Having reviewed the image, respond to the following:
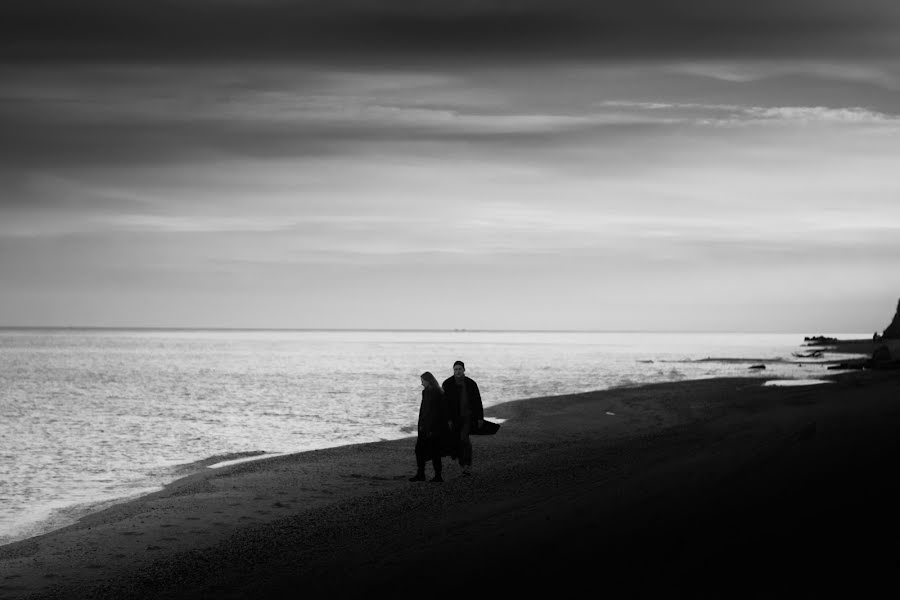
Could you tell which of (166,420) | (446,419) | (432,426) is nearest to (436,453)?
(432,426)

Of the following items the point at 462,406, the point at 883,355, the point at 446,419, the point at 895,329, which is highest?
the point at 895,329

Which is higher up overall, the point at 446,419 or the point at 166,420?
the point at 446,419

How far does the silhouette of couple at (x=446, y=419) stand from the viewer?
18.1 metres

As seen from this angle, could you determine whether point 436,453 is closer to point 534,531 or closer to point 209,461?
point 534,531

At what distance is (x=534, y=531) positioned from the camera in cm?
1112

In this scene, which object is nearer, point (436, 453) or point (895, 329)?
point (436, 453)

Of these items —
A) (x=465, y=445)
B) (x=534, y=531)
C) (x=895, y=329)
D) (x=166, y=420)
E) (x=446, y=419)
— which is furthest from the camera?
(x=895, y=329)

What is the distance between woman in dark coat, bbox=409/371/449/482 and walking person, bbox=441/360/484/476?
168 mm

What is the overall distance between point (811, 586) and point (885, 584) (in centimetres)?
63

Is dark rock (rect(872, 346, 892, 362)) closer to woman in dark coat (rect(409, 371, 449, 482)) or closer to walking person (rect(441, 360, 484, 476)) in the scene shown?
walking person (rect(441, 360, 484, 476))

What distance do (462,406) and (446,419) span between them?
1.36 feet

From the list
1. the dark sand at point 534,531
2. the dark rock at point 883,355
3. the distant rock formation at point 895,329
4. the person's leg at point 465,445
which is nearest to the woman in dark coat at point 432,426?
the person's leg at point 465,445

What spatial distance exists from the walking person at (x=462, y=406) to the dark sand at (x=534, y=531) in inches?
39.5

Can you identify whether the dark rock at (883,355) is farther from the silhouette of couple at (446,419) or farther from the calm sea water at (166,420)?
the silhouette of couple at (446,419)
